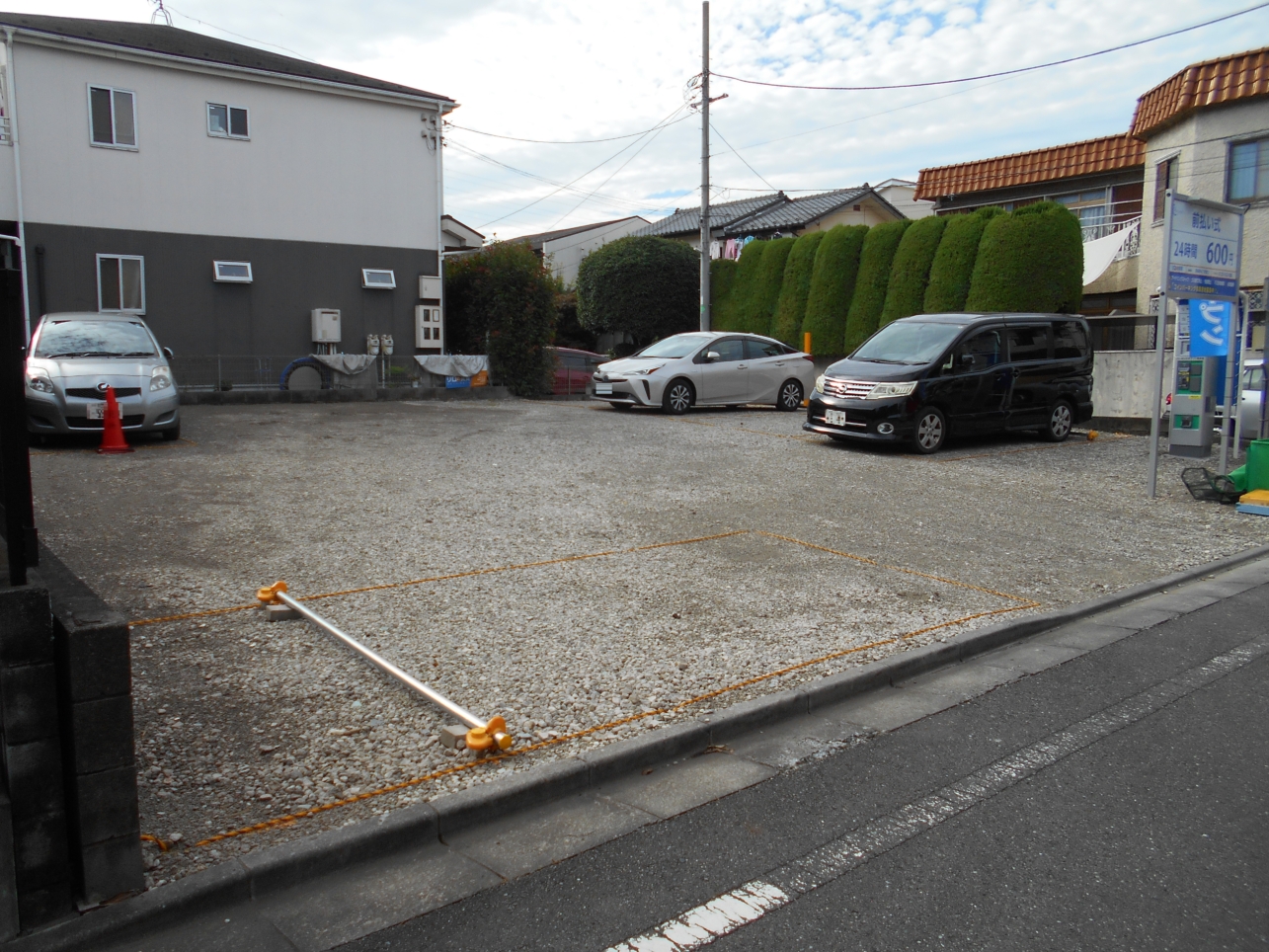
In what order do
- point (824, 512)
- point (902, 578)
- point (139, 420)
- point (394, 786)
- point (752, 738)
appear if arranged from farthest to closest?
point (139, 420) < point (824, 512) < point (902, 578) < point (752, 738) < point (394, 786)

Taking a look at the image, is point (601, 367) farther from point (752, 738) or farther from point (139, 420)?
point (752, 738)

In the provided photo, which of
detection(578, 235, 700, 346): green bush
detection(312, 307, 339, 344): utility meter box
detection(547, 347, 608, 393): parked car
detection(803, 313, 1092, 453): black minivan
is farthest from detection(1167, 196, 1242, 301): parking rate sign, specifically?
detection(578, 235, 700, 346): green bush

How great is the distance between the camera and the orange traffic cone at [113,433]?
1031cm

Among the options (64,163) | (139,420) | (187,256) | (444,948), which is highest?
(64,163)

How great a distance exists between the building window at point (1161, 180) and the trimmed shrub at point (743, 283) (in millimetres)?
8343

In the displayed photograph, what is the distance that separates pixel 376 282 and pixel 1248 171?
17699 mm

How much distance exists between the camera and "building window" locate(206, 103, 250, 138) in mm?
18750

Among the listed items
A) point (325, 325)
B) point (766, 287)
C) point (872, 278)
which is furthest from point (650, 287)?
point (325, 325)

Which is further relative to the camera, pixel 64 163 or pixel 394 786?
pixel 64 163

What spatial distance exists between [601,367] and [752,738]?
13.2 meters

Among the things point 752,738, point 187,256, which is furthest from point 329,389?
point 752,738

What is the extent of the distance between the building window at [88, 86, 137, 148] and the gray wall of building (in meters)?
1.70

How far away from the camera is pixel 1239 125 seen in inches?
692

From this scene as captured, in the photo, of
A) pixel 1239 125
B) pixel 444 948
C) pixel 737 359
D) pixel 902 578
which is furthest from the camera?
pixel 1239 125
